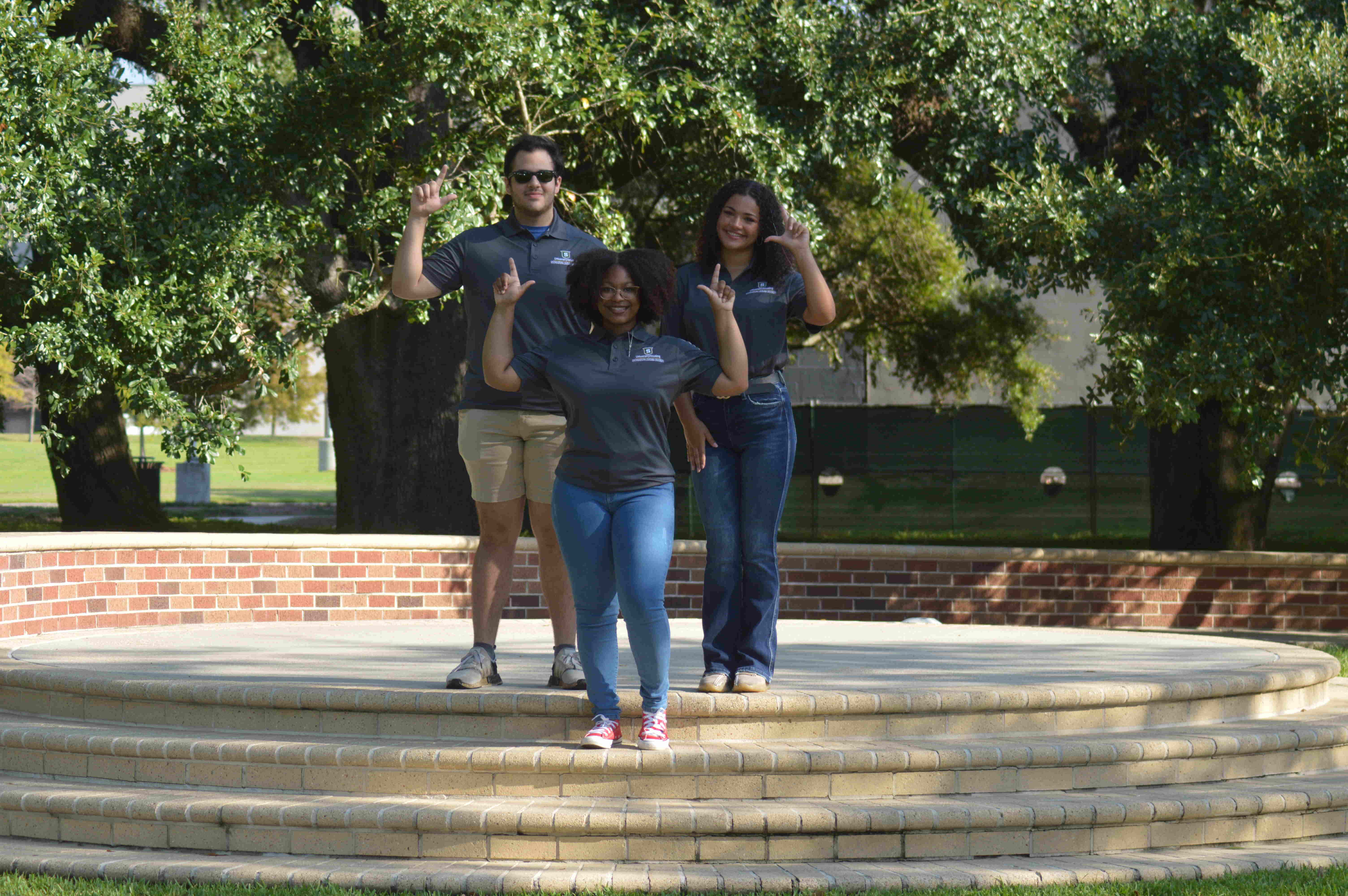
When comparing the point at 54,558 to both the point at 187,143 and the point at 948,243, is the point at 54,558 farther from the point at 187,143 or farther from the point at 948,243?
the point at 948,243

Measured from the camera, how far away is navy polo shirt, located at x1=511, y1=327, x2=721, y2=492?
4293 millimetres

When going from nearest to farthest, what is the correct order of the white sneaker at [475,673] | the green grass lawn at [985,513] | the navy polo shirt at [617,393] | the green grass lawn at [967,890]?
the green grass lawn at [967,890]
the navy polo shirt at [617,393]
the white sneaker at [475,673]
the green grass lawn at [985,513]

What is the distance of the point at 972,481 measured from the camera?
18922mm

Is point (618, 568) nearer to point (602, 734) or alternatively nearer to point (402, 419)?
point (602, 734)

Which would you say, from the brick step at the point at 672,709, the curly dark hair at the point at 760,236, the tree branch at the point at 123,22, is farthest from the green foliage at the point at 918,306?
the curly dark hair at the point at 760,236

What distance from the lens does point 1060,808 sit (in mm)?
4488

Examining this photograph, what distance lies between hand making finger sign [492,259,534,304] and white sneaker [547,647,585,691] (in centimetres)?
134

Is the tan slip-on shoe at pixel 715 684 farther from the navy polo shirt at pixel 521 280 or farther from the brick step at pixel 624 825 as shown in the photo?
the navy polo shirt at pixel 521 280

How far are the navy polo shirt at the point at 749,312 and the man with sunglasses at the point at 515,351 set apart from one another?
1.05ft

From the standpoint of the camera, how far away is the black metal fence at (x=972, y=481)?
18.6 metres

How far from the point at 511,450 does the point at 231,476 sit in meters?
45.9

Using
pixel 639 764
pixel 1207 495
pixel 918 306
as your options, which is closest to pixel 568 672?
pixel 639 764

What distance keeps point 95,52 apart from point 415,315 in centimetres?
270

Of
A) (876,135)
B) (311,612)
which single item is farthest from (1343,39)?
(311,612)
